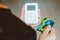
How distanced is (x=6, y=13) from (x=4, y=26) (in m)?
0.04

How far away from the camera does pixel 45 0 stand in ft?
3.84

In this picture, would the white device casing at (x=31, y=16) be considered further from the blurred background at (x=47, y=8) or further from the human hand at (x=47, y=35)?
the human hand at (x=47, y=35)

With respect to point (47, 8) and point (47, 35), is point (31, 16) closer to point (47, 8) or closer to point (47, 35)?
point (47, 8)

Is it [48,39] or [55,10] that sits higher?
[55,10]

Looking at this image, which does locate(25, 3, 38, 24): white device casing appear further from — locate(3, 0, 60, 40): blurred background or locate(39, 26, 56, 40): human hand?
locate(39, 26, 56, 40): human hand

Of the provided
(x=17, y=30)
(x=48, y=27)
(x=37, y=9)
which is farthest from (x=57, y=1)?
(x=17, y=30)

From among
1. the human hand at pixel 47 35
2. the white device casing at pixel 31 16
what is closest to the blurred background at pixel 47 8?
the white device casing at pixel 31 16

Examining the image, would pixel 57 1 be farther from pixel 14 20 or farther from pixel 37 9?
pixel 14 20

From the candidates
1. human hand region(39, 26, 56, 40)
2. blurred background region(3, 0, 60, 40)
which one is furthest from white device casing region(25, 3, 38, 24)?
human hand region(39, 26, 56, 40)

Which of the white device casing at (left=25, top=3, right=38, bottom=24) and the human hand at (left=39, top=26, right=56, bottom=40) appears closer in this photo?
the human hand at (left=39, top=26, right=56, bottom=40)

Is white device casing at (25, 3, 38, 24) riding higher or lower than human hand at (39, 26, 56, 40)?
higher

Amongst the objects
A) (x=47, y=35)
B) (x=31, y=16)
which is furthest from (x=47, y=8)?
(x=47, y=35)

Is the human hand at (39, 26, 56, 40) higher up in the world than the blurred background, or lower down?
lower down

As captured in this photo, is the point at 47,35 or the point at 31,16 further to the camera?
the point at 31,16
